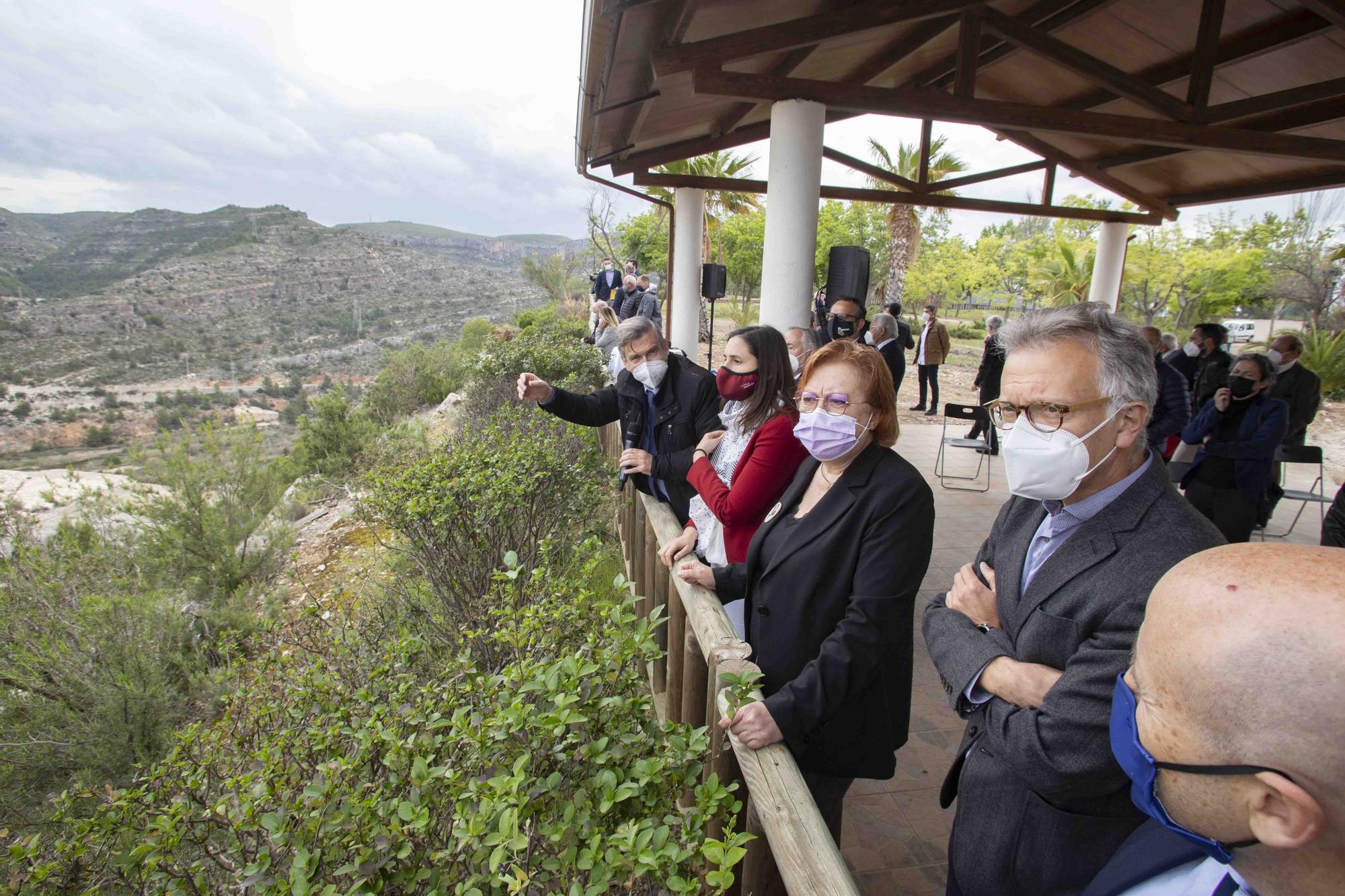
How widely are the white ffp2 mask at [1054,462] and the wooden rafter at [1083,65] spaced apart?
5.49 m

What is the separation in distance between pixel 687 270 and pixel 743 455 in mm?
8591

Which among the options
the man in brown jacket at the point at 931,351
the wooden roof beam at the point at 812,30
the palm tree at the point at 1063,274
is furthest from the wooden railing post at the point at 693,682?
the palm tree at the point at 1063,274

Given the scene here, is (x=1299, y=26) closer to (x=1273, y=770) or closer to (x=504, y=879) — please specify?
(x=1273, y=770)

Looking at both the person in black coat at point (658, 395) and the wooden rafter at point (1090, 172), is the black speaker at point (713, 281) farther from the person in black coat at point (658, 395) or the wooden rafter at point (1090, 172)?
the person in black coat at point (658, 395)

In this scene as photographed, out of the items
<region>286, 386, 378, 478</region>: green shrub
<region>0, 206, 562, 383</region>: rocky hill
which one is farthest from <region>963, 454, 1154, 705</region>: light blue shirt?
<region>0, 206, 562, 383</region>: rocky hill

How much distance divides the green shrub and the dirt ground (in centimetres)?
708

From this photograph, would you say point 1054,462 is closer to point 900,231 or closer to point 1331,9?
point 1331,9

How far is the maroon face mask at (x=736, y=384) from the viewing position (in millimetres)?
2688

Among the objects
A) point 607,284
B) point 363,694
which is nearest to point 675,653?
point 363,694

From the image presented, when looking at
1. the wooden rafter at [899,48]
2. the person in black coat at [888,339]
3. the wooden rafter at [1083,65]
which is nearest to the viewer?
the wooden rafter at [1083,65]

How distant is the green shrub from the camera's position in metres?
12.9

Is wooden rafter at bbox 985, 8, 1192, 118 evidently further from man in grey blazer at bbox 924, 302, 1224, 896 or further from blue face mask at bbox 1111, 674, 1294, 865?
blue face mask at bbox 1111, 674, 1294, 865

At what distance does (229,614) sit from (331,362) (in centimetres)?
4472

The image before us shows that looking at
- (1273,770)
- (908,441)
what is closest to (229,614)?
(1273,770)
